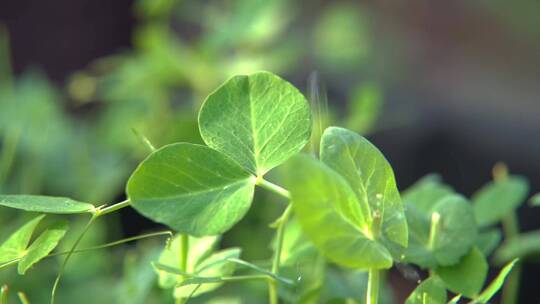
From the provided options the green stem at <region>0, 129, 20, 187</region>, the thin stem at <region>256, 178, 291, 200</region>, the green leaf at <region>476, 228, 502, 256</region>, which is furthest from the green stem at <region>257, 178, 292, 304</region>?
the green stem at <region>0, 129, 20, 187</region>

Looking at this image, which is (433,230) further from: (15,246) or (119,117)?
(119,117)

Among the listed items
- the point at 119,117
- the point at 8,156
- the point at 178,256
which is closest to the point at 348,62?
the point at 119,117

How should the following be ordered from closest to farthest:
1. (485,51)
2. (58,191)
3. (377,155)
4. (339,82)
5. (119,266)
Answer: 1. (377,155)
2. (119,266)
3. (58,191)
4. (339,82)
5. (485,51)

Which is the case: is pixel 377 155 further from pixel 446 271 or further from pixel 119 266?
pixel 119 266

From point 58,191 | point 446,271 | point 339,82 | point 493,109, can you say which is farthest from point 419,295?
point 493,109

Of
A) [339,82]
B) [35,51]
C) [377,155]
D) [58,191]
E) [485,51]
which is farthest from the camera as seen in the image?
[485,51]
